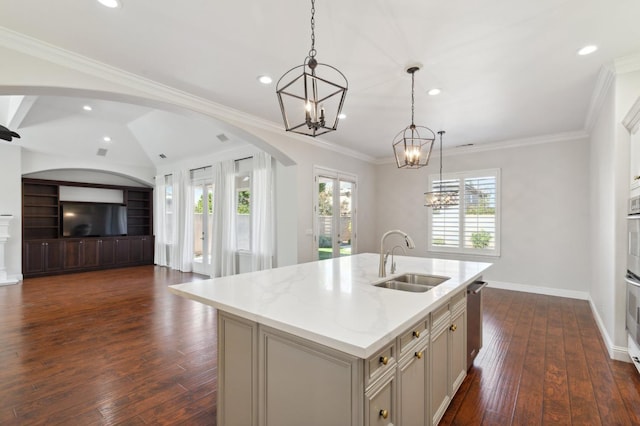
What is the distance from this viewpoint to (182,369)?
279 cm

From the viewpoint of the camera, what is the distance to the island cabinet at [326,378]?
4.23 feet

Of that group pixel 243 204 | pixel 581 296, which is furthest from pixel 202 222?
pixel 581 296

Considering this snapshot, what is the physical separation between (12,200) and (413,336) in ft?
29.7

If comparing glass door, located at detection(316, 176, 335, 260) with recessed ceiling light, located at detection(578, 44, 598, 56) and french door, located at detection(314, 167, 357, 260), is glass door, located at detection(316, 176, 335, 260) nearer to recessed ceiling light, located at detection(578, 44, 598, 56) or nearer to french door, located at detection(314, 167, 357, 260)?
french door, located at detection(314, 167, 357, 260)

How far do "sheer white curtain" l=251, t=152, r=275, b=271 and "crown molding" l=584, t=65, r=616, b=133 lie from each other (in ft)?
15.6

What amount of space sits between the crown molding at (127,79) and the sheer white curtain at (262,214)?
3.65ft

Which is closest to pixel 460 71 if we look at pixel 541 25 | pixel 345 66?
pixel 541 25

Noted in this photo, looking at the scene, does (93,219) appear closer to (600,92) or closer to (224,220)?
(224,220)

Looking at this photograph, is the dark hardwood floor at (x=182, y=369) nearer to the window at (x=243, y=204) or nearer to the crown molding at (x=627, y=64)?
the window at (x=243, y=204)

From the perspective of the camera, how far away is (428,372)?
1807mm

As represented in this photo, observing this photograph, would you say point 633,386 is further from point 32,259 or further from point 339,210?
point 32,259

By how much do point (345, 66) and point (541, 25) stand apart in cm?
161

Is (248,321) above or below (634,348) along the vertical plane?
above

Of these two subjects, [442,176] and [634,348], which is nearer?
[634,348]
